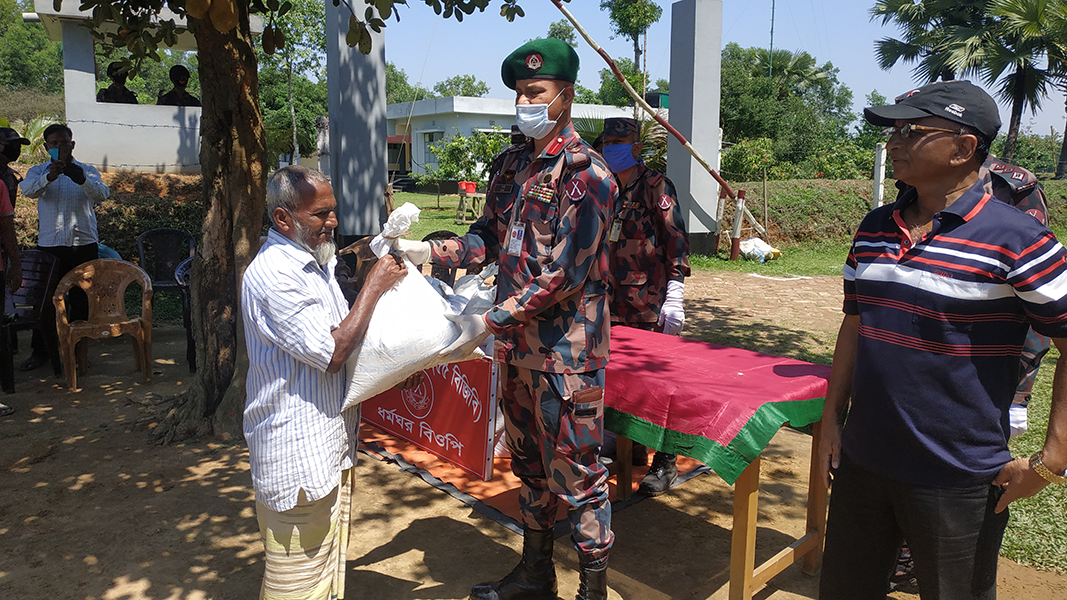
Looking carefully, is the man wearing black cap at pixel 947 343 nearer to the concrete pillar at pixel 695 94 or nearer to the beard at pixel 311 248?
the beard at pixel 311 248

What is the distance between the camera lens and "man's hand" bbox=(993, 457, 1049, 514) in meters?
1.80

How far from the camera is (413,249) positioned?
258cm

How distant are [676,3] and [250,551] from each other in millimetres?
10761

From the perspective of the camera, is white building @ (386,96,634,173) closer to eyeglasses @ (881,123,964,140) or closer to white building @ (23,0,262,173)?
white building @ (23,0,262,173)

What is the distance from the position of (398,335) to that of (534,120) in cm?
96

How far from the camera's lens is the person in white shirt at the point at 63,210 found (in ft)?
20.2

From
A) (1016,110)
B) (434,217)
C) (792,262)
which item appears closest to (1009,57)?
(1016,110)

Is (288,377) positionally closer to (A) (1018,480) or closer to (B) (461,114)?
(A) (1018,480)

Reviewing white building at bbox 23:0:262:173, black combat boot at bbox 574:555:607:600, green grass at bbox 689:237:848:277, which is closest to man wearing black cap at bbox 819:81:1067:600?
black combat boot at bbox 574:555:607:600

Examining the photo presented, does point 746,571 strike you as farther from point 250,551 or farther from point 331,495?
point 250,551

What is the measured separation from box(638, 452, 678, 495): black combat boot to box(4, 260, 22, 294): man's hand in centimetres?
501

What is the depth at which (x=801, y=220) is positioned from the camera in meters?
15.2

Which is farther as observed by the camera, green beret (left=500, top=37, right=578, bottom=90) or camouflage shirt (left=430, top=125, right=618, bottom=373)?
green beret (left=500, top=37, right=578, bottom=90)

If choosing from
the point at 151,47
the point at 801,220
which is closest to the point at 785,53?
the point at 801,220
